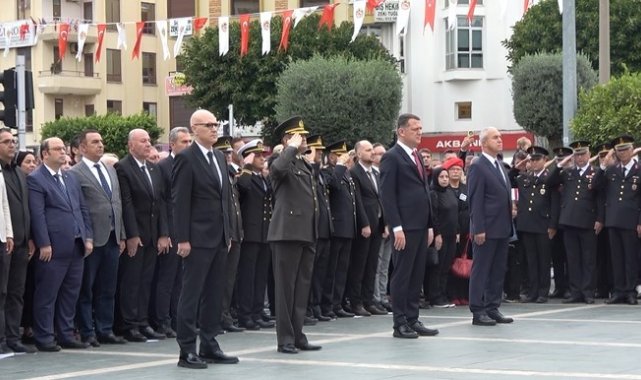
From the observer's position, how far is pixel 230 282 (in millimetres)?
14984

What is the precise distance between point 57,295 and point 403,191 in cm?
371

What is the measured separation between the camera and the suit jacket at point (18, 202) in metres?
13.4

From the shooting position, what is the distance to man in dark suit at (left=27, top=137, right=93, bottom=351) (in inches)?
536

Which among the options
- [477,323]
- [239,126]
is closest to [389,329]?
[477,323]

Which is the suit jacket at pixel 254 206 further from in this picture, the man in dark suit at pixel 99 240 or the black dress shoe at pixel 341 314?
the man in dark suit at pixel 99 240

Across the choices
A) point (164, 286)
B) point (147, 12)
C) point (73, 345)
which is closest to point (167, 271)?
point (164, 286)

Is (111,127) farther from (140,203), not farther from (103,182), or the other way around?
(103,182)

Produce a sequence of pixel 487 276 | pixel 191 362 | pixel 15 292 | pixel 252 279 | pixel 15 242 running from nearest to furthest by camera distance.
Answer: pixel 191 362, pixel 15 242, pixel 15 292, pixel 487 276, pixel 252 279

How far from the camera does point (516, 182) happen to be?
19.5 meters

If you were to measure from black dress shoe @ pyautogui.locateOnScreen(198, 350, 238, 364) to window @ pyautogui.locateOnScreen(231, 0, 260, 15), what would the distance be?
53.9 m

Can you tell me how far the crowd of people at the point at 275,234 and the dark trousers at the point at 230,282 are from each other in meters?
0.03

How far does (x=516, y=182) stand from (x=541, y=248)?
1.06m

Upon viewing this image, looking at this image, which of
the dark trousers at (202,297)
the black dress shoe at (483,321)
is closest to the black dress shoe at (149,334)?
the dark trousers at (202,297)

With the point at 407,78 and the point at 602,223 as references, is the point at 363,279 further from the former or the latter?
the point at 407,78
